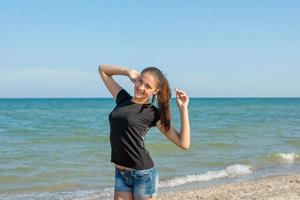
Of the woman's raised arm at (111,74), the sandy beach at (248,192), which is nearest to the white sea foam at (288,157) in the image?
the sandy beach at (248,192)

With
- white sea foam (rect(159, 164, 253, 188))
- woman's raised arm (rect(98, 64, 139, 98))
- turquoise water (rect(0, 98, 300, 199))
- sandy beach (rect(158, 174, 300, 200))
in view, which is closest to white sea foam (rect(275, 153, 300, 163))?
turquoise water (rect(0, 98, 300, 199))

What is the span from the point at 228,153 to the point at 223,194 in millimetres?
8235

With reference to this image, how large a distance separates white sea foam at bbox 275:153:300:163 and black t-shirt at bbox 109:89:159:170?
1275 cm

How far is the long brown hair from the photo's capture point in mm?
4105

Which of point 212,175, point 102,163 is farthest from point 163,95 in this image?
point 102,163

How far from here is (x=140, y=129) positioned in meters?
4.09

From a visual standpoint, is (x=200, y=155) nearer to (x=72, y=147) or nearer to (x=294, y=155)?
(x=294, y=155)

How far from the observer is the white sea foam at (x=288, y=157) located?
16.3 m

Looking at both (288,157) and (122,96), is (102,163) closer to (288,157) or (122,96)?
(288,157)

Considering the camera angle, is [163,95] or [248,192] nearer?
[163,95]

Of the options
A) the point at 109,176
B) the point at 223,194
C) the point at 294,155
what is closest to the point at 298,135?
the point at 294,155

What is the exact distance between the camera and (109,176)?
1258 centimetres

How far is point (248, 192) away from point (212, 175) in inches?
125

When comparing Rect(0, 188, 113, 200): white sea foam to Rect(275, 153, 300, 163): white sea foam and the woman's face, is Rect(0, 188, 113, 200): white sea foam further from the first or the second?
Answer: Rect(275, 153, 300, 163): white sea foam
